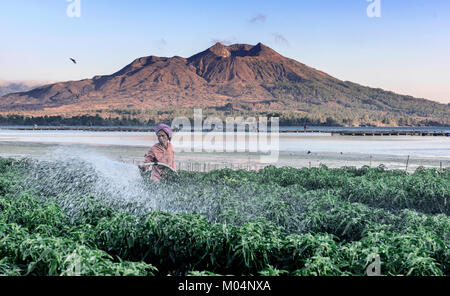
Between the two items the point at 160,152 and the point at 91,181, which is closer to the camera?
the point at 91,181

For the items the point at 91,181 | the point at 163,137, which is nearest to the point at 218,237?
the point at 91,181

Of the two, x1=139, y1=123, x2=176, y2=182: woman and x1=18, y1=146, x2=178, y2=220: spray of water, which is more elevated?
x1=139, y1=123, x2=176, y2=182: woman

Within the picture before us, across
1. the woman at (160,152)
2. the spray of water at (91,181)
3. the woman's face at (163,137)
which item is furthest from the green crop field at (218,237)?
the woman's face at (163,137)

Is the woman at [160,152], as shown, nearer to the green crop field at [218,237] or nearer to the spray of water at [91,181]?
the spray of water at [91,181]

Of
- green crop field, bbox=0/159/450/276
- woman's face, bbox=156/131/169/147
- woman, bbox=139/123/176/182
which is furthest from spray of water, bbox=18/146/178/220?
woman's face, bbox=156/131/169/147

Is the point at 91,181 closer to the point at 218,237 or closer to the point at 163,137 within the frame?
the point at 163,137

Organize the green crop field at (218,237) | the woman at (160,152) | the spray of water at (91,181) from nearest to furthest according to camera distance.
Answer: the green crop field at (218,237) → the spray of water at (91,181) → the woman at (160,152)

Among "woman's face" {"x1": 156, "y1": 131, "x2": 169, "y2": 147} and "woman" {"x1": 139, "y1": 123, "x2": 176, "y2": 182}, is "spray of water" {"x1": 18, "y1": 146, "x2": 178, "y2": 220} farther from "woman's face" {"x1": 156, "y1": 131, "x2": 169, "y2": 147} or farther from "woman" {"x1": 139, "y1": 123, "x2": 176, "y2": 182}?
"woman's face" {"x1": 156, "y1": 131, "x2": 169, "y2": 147}

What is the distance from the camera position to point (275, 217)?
27.9ft

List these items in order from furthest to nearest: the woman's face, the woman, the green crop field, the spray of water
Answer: the woman's face
the woman
the spray of water
the green crop field

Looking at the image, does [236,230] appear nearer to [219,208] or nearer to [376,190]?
[219,208]

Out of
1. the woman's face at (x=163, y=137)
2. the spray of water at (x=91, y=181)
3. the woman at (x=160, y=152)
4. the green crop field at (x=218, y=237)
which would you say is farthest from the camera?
the woman's face at (x=163, y=137)
